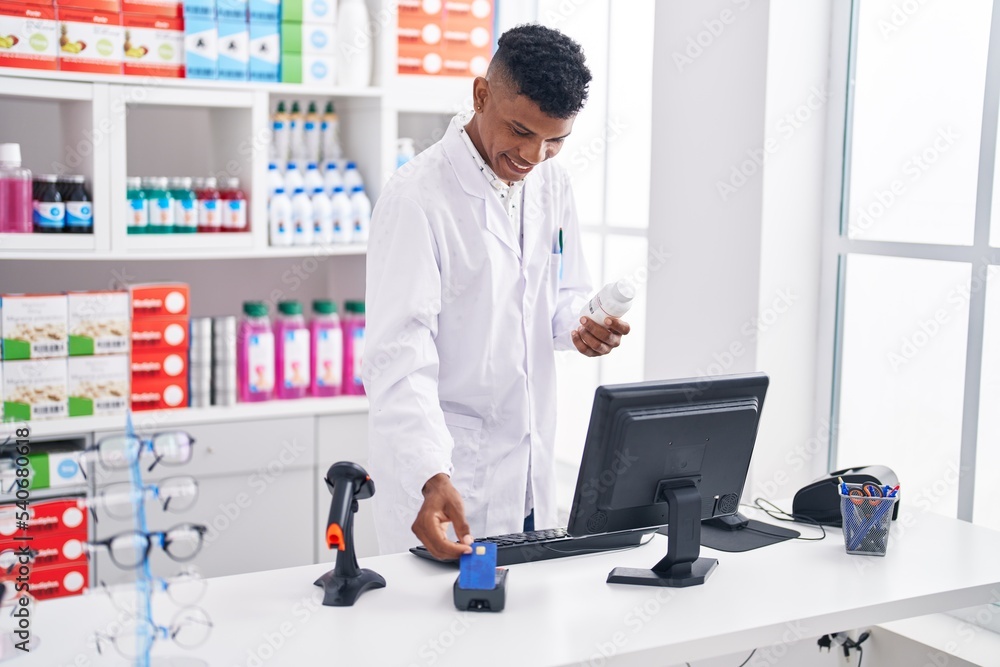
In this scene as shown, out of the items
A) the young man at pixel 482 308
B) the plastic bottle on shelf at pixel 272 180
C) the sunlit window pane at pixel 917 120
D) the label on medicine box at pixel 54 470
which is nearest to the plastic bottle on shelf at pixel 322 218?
the plastic bottle on shelf at pixel 272 180

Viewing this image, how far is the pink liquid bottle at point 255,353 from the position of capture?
3.19 metres

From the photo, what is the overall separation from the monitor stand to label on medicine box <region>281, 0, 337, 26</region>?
211 centimetres

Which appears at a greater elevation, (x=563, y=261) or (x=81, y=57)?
(x=81, y=57)

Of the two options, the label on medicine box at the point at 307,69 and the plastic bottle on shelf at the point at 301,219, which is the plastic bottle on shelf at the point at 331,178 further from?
the label on medicine box at the point at 307,69

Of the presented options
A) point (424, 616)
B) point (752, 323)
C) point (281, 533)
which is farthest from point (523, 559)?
point (281, 533)

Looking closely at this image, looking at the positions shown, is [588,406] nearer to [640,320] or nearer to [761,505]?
[640,320]

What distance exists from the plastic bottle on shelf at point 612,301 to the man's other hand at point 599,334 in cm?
1

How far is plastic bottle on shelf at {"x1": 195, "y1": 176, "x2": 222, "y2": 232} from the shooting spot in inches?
123

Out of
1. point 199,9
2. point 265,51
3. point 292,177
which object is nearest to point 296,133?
point 292,177

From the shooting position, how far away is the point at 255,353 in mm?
3197

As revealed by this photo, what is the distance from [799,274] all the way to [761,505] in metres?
0.62

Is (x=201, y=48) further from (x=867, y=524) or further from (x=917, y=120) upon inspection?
(x=867, y=524)

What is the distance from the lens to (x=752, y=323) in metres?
2.52

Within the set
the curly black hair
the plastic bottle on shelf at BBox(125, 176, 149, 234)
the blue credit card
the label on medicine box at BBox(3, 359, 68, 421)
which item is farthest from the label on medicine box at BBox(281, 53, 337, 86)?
the blue credit card
